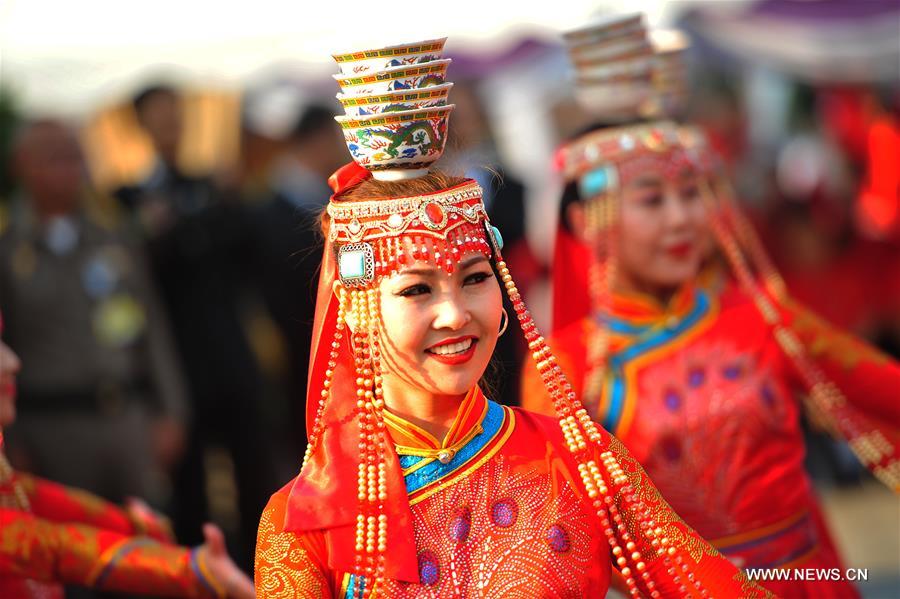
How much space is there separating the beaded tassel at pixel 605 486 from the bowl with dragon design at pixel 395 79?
394 mm

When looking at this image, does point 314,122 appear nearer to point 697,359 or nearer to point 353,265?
point 697,359

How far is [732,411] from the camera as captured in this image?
13.6 ft

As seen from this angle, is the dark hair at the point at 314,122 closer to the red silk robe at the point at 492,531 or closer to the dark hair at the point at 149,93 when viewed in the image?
the dark hair at the point at 149,93

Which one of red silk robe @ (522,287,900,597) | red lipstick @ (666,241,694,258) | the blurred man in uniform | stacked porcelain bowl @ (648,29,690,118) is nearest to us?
red silk robe @ (522,287,900,597)

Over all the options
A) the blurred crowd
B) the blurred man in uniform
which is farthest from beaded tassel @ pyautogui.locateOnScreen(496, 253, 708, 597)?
the blurred man in uniform

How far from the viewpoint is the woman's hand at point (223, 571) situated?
3.61m

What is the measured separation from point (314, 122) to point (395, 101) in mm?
4490

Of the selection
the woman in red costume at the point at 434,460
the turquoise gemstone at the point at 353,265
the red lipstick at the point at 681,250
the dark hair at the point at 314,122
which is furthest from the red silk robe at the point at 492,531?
the dark hair at the point at 314,122

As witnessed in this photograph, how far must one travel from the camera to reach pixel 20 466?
19.3 ft

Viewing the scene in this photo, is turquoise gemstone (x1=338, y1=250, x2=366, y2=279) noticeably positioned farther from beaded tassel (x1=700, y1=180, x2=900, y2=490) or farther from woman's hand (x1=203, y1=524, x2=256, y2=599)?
beaded tassel (x1=700, y1=180, x2=900, y2=490)

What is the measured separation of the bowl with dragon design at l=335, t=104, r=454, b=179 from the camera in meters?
Answer: 2.99

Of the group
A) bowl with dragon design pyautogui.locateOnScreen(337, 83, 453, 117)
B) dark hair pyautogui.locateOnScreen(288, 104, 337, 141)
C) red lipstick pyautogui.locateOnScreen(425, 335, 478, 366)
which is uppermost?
bowl with dragon design pyautogui.locateOnScreen(337, 83, 453, 117)

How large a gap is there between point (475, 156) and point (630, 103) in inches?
48.2

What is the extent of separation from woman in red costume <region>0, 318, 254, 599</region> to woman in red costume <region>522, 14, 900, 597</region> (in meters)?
0.90
